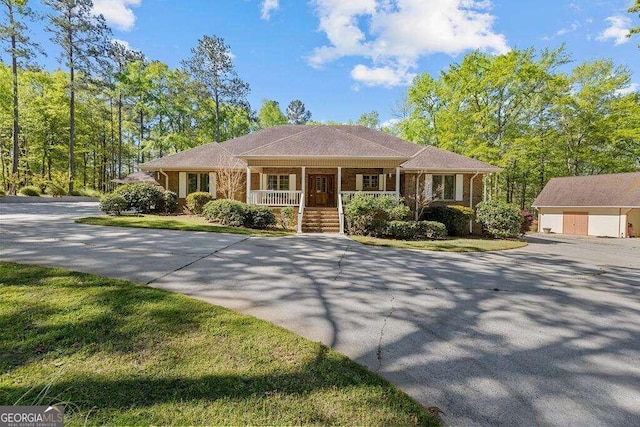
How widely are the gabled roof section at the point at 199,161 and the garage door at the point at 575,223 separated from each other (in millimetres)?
28187

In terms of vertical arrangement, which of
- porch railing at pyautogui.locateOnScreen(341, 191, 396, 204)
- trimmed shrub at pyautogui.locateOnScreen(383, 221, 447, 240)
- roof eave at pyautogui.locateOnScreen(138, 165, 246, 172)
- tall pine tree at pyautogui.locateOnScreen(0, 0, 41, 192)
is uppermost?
tall pine tree at pyautogui.locateOnScreen(0, 0, 41, 192)

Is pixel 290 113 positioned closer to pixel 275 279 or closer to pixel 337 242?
pixel 337 242

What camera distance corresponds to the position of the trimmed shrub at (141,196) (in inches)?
606

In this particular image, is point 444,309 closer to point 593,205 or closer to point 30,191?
point 593,205

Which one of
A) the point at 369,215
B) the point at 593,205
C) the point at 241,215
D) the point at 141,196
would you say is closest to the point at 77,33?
the point at 141,196

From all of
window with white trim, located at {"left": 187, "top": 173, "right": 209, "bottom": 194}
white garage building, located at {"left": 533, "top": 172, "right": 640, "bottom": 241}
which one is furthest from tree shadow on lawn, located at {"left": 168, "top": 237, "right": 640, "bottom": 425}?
white garage building, located at {"left": 533, "top": 172, "right": 640, "bottom": 241}

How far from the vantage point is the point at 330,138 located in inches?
662

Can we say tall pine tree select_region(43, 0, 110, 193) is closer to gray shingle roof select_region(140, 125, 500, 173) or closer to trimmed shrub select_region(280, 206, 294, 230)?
gray shingle roof select_region(140, 125, 500, 173)

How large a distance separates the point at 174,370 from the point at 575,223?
33140 mm

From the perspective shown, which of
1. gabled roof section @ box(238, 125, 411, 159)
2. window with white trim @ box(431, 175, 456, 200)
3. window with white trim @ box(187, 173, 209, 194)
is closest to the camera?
gabled roof section @ box(238, 125, 411, 159)

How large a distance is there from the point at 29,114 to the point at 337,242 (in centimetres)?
3644

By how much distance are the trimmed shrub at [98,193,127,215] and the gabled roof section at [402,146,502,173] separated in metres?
14.9

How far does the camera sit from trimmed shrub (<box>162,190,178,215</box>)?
1677 cm

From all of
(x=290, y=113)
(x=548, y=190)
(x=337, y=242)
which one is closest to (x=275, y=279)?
(x=337, y=242)
